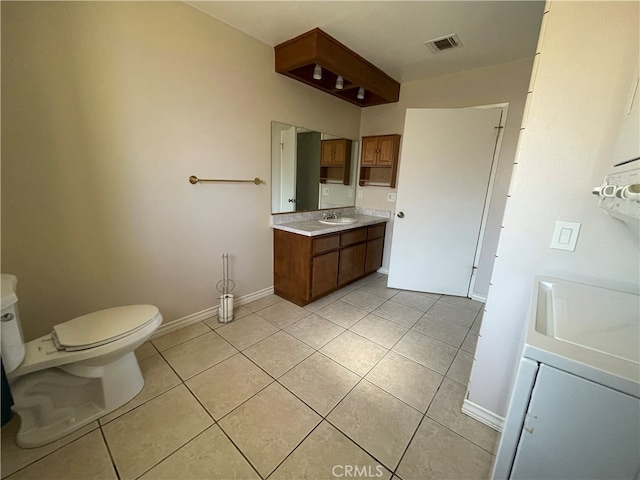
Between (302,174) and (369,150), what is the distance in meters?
1.06

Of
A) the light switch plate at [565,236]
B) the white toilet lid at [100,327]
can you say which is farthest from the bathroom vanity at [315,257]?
the light switch plate at [565,236]

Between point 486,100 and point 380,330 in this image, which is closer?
point 380,330

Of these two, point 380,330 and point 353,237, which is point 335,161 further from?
point 380,330

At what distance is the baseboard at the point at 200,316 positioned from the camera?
2054 millimetres

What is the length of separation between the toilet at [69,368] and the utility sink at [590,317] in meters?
1.82

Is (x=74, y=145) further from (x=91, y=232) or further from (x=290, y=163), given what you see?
(x=290, y=163)

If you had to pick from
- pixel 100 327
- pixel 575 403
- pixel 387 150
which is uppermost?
pixel 387 150

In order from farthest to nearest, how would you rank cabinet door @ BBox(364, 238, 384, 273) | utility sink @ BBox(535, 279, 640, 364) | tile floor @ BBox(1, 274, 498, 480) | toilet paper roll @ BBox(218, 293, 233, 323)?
cabinet door @ BBox(364, 238, 384, 273) → toilet paper roll @ BBox(218, 293, 233, 323) → tile floor @ BBox(1, 274, 498, 480) → utility sink @ BBox(535, 279, 640, 364)

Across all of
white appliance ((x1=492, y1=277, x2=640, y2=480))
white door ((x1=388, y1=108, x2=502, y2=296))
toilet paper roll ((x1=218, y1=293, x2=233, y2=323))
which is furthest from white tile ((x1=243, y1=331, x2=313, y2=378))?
white door ((x1=388, y1=108, x2=502, y2=296))

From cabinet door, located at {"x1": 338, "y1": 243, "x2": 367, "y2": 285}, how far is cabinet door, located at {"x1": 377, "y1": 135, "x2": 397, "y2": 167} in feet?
3.58

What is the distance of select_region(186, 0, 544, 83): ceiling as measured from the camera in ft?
5.66

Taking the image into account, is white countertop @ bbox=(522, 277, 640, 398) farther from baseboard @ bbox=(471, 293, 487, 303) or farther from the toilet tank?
baseboard @ bbox=(471, 293, 487, 303)

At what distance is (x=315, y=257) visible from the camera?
98.0 inches

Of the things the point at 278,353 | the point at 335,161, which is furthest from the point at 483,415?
the point at 335,161
